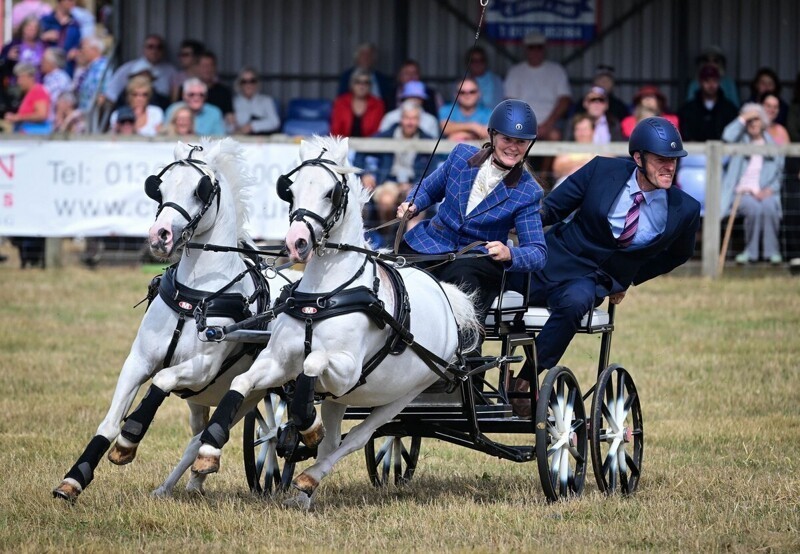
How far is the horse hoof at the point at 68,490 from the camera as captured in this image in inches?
249

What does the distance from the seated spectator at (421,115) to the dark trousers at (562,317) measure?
8907 mm

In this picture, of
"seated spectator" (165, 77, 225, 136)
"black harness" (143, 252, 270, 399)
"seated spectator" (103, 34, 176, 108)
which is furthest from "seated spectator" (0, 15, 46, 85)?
"black harness" (143, 252, 270, 399)

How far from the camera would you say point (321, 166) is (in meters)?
6.08

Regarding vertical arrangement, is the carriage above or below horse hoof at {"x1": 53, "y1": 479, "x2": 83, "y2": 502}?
above

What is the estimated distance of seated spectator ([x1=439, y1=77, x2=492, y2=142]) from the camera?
15812 mm

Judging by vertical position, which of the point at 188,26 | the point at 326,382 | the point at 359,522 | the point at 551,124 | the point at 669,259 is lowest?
the point at 359,522

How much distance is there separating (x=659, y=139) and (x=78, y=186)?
31.6ft

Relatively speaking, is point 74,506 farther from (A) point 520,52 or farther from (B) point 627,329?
(A) point 520,52

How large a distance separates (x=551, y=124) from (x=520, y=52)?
1979 millimetres

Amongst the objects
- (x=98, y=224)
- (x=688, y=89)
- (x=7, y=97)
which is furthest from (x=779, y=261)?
(x=7, y=97)

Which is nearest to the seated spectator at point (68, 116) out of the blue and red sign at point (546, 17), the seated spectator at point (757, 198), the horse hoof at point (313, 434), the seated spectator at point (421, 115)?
the seated spectator at point (421, 115)

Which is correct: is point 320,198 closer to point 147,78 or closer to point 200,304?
point 200,304

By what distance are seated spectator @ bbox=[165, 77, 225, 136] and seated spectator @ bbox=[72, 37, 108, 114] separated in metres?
1.72

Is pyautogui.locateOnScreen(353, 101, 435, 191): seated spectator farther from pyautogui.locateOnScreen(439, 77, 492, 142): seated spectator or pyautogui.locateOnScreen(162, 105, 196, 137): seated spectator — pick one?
pyautogui.locateOnScreen(162, 105, 196, 137): seated spectator
